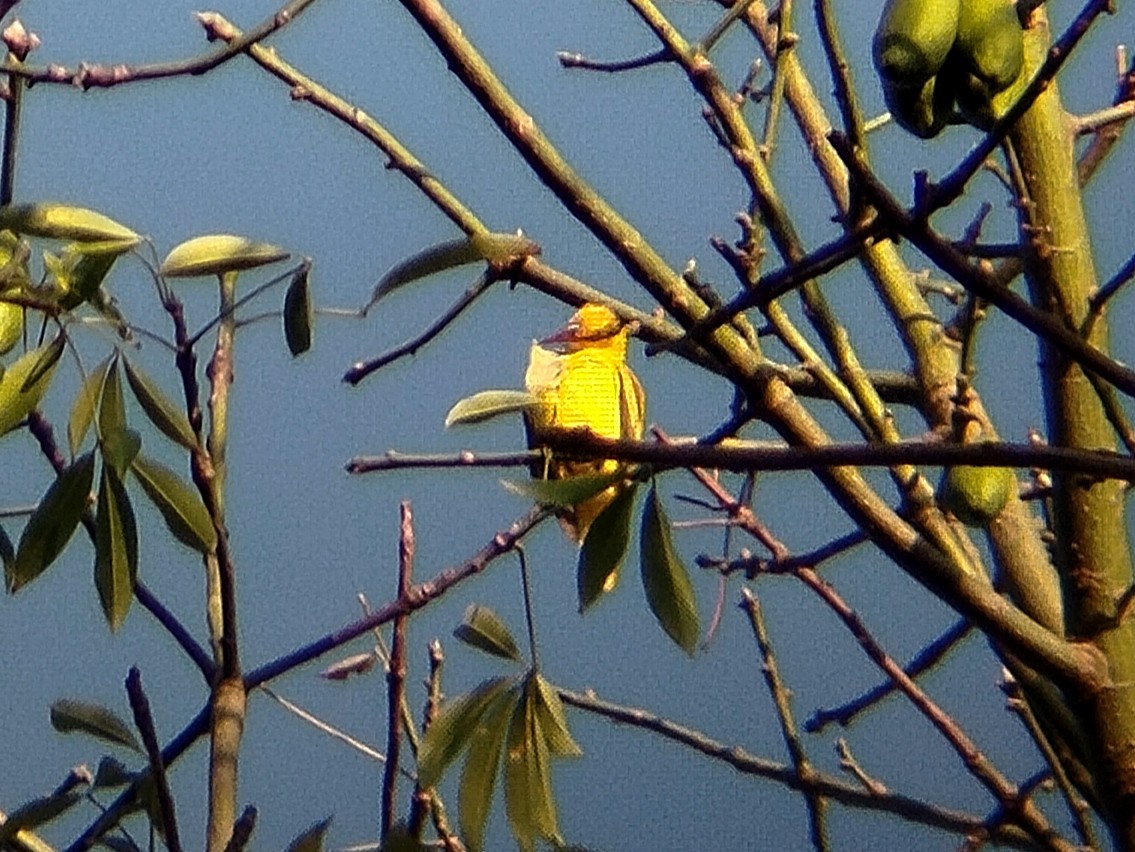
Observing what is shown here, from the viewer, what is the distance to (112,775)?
0.60 meters

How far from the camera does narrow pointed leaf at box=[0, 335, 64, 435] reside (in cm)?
50

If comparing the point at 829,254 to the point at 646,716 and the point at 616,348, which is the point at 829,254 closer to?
the point at 616,348

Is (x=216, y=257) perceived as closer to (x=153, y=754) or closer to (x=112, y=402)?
(x=112, y=402)

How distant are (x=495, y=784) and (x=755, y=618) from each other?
0.73ft

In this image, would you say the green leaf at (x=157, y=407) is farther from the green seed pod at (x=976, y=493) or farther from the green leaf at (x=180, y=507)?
the green seed pod at (x=976, y=493)

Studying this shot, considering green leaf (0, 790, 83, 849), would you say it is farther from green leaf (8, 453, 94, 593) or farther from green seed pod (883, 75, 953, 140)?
green seed pod (883, 75, 953, 140)

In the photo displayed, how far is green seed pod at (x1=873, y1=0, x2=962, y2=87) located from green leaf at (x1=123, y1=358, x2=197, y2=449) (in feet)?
0.92

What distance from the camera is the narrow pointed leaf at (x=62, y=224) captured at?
1.59ft

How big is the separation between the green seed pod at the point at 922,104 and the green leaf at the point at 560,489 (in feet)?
0.48

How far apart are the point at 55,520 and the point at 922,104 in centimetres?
33

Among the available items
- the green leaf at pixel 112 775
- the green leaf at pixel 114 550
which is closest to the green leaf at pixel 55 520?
the green leaf at pixel 114 550

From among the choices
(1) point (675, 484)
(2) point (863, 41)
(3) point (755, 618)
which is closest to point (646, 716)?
(3) point (755, 618)

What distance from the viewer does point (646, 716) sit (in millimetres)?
726

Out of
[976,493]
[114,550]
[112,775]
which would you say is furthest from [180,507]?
[976,493]
